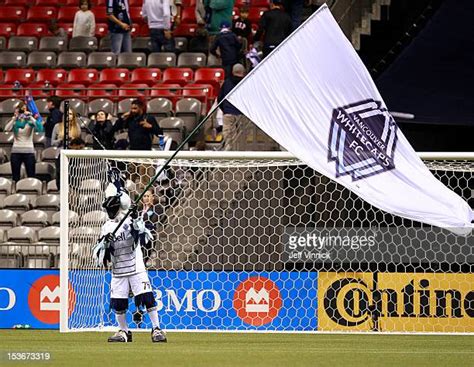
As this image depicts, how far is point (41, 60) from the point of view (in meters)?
25.9

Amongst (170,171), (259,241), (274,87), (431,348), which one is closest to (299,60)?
(274,87)

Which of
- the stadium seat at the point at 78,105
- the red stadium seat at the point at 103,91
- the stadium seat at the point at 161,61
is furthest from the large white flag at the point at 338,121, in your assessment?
the stadium seat at the point at 161,61

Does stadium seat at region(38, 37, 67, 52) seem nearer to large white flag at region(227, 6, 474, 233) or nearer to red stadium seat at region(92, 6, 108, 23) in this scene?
red stadium seat at region(92, 6, 108, 23)

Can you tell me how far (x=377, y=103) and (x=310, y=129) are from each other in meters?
0.65

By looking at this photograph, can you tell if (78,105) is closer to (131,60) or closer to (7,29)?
(131,60)

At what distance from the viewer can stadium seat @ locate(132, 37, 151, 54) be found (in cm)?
2583

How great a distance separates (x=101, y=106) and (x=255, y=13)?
4.53 metres

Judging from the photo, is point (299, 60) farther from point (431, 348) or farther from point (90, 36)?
point (90, 36)

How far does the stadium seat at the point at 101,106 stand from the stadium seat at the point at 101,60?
187 cm

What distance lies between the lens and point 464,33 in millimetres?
19844

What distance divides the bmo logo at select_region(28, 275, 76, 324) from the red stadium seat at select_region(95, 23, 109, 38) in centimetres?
1003

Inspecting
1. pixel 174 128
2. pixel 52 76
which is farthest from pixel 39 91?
pixel 174 128

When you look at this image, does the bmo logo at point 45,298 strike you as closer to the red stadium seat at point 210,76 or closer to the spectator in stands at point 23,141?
the spectator in stands at point 23,141

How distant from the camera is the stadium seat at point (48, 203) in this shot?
2141 cm
